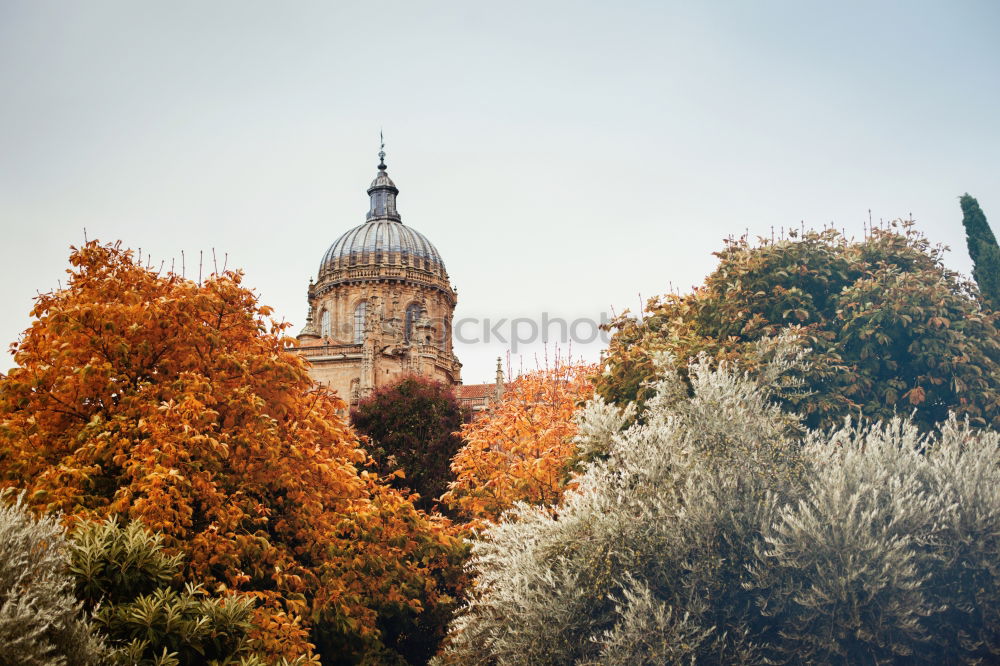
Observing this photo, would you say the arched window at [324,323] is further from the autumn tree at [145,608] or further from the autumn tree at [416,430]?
the autumn tree at [145,608]

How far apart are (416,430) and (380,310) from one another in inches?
890

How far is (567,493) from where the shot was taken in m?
12.9

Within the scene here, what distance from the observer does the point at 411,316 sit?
190 feet

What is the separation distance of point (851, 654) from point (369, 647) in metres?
8.94

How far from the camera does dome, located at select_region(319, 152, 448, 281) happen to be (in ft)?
193

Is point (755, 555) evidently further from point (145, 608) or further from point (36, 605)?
point (36, 605)

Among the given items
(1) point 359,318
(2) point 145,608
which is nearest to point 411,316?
(1) point 359,318

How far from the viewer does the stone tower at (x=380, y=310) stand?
49719 mm

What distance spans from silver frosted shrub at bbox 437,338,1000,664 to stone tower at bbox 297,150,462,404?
37.9 m

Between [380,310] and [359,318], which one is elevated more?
[380,310]

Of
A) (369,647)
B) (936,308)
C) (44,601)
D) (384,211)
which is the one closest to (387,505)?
(369,647)

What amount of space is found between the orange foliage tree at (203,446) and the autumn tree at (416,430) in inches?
633

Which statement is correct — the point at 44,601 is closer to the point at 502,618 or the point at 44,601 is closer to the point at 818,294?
the point at 502,618

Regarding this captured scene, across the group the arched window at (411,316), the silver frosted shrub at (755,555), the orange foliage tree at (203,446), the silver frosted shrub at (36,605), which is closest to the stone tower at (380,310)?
the arched window at (411,316)
